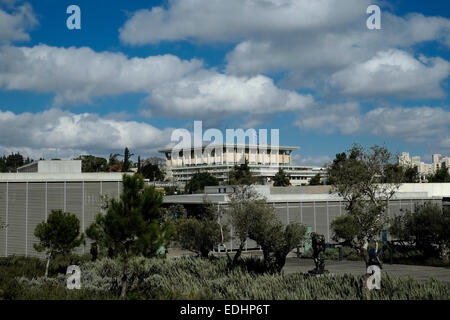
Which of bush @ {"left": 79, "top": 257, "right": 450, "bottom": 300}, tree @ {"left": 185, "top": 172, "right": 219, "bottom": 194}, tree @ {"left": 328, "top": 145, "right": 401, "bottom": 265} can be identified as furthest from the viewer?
tree @ {"left": 185, "top": 172, "right": 219, "bottom": 194}

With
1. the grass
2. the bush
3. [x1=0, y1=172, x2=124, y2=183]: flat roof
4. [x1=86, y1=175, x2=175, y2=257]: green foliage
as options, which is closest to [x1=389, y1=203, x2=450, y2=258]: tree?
the grass

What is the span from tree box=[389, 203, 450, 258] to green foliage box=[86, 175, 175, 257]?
16006 mm

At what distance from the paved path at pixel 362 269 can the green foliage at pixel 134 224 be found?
851 cm

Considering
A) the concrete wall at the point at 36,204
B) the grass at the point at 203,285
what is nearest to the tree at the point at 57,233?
the grass at the point at 203,285

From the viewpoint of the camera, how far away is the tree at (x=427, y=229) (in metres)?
26.7

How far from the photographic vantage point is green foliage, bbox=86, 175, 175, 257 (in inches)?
642

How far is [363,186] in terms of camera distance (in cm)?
2338

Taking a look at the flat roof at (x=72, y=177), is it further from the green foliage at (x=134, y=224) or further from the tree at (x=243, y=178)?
the green foliage at (x=134, y=224)

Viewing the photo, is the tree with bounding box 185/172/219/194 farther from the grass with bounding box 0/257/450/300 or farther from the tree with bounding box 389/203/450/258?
the grass with bounding box 0/257/450/300

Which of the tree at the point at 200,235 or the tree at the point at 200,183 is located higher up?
the tree at the point at 200,183

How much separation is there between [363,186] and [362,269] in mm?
4266
